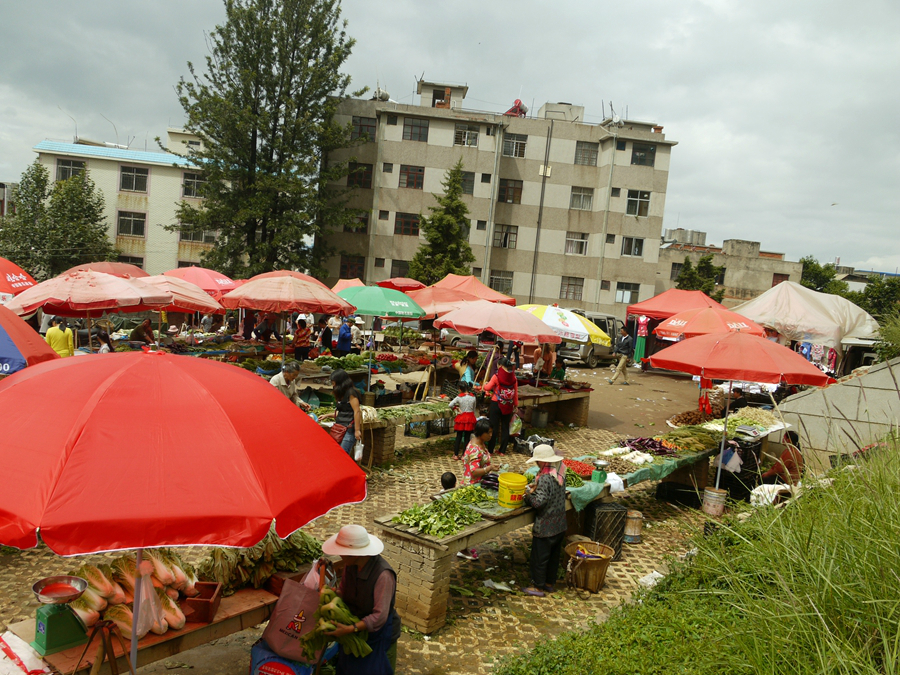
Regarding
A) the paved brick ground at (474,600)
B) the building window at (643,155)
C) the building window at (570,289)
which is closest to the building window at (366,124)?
the building window at (570,289)

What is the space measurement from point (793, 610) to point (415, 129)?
36500 mm

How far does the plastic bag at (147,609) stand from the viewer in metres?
3.75

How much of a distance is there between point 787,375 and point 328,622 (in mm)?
7489

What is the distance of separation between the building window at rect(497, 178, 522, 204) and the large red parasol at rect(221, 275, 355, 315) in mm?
28039

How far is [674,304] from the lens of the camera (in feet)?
64.6

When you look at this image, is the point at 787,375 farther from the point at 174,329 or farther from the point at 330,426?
the point at 174,329

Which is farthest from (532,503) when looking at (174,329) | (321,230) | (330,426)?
(321,230)

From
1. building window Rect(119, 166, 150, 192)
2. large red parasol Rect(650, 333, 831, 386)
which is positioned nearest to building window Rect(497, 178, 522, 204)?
building window Rect(119, 166, 150, 192)

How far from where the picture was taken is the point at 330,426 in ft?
31.4

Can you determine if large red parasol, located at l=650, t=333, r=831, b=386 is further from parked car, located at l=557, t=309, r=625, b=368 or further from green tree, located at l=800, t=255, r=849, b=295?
green tree, located at l=800, t=255, r=849, b=295

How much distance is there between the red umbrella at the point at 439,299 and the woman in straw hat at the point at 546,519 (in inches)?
392

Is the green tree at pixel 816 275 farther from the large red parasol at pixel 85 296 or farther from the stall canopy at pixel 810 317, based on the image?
the large red parasol at pixel 85 296

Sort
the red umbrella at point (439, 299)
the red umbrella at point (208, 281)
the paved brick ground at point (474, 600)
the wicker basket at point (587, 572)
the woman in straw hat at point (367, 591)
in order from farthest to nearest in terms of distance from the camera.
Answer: the red umbrella at point (208, 281) → the red umbrella at point (439, 299) → the wicker basket at point (587, 572) → the paved brick ground at point (474, 600) → the woman in straw hat at point (367, 591)

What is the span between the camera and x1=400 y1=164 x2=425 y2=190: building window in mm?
36531
